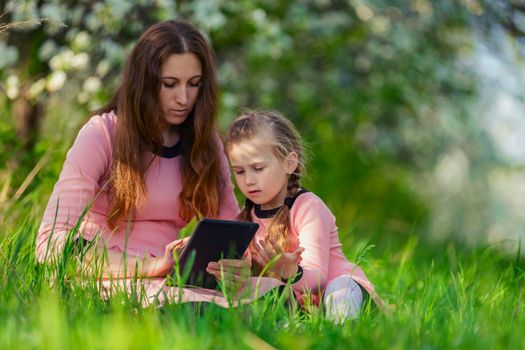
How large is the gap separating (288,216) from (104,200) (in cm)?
72

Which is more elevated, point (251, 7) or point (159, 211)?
point (251, 7)

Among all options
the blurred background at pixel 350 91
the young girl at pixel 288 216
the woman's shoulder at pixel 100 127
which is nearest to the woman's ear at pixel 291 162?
the young girl at pixel 288 216

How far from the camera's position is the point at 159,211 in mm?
3611

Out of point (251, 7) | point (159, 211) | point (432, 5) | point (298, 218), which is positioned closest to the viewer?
point (298, 218)

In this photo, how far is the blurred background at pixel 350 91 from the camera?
5.51 meters

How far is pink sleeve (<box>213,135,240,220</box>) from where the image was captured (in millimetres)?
3797

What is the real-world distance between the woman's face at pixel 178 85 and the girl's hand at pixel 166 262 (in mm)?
643

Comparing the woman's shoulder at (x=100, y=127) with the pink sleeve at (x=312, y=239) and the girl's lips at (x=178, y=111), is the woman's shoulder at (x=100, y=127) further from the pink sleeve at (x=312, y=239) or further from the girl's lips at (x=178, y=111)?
the pink sleeve at (x=312, y=239)

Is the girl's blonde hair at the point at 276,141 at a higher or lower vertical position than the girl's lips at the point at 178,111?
lower

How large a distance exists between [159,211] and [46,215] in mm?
478

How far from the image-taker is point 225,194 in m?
3.83

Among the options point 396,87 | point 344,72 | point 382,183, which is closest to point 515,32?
point 396,87

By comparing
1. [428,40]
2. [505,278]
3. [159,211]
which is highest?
[428,40]

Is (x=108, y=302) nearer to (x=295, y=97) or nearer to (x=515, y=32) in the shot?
(x=515, y=32)
